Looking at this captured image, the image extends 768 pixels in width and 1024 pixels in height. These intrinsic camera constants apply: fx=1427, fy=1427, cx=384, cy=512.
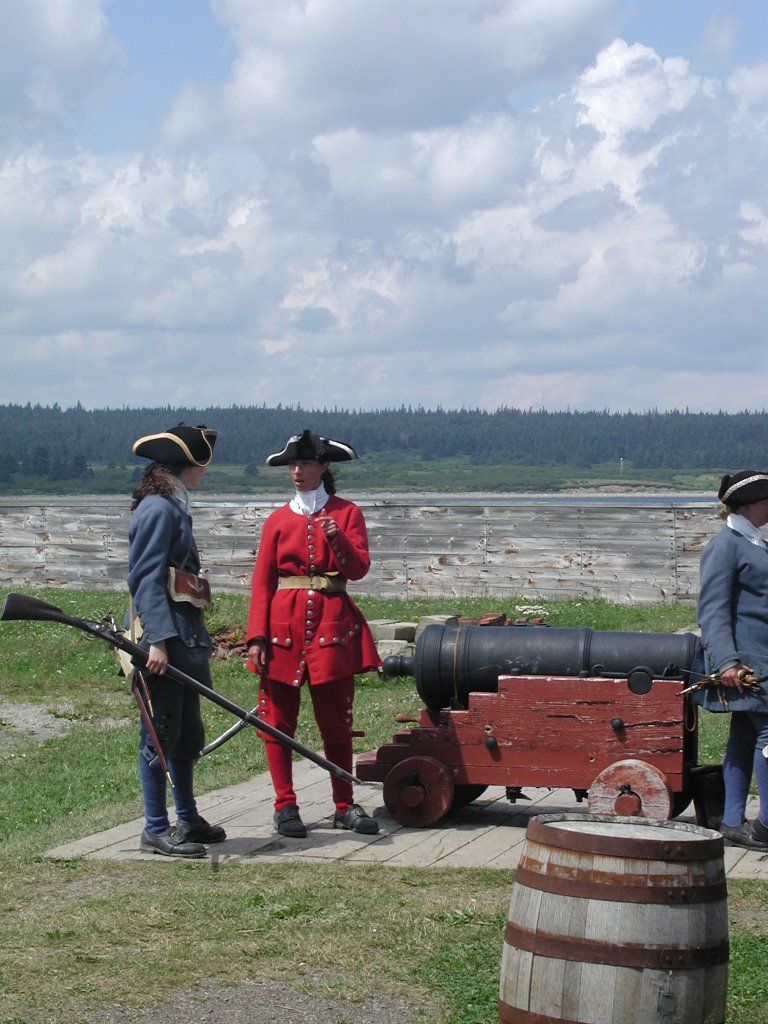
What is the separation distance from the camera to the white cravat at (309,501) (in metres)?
6.71

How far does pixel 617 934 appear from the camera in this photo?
3.46 m

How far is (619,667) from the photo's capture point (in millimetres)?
6414

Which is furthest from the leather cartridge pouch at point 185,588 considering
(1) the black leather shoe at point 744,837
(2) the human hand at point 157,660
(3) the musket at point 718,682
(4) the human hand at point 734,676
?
(1) the black leather shoe at point 744,837

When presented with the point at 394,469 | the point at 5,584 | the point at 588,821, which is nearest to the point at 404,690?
the point at 588,821

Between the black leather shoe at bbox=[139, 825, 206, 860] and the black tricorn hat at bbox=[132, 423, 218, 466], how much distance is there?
5.33 feet

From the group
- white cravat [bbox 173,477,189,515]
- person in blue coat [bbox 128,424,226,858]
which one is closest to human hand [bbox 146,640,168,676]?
person in blue coat [bbox 128,424,226,858]

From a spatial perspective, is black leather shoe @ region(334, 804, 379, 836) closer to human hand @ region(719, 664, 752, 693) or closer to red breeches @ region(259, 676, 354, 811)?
red breeches @ region(259, 676, 354, 811)

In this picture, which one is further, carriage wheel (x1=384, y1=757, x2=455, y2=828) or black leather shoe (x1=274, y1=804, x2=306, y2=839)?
carriage wheel (x1=384, y1=757, x2=455, y2=828)

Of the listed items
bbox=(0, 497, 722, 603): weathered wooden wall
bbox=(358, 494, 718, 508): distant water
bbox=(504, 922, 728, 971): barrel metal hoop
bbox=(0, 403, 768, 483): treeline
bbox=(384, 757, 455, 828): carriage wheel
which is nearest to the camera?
bbox=(504, 922, 728, 971): barrel metal hoop

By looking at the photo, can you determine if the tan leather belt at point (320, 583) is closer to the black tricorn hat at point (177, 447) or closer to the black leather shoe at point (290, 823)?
the black tricorn hat at point (177, 447)

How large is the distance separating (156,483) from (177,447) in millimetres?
193

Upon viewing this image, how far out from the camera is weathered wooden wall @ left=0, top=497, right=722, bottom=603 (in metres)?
22.2

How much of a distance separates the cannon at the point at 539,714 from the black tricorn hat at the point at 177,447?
1.37 m

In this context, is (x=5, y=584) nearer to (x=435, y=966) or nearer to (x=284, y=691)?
(x=284, y=691)
